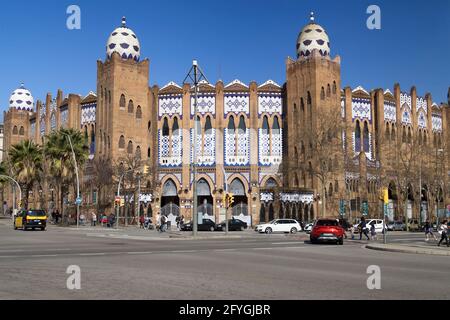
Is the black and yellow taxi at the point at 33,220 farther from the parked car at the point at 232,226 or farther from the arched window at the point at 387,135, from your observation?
the arched window at the point at 387,135

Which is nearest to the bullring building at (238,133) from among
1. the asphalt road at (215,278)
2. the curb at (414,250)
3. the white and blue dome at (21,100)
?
the white and blue dome at (21,100)

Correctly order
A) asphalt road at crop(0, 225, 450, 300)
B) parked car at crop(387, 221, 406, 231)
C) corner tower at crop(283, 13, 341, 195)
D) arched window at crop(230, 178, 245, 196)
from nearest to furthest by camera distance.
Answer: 1. asphalt road at crop(0, 225, 450, 300)
2. parked car at crop(387, 221, 406, 231)
3. corner tower at crop(283, 13, 341, 195)
4. arched window at crop(230, 178, 245, 196)

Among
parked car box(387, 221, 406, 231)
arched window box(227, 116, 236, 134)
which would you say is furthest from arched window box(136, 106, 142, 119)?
parked car box(387, 221, 406, 231)

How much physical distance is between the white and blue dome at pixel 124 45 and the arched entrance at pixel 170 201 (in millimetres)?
15183

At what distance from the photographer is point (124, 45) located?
207 ft

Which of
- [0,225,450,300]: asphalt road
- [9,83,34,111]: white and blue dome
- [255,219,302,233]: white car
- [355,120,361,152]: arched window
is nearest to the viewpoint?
[0,225,450,300]: asphalt road

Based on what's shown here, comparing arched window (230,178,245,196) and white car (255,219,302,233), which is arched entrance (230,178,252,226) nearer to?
arched window (230,178,245,196)

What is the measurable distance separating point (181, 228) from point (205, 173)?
571 inches

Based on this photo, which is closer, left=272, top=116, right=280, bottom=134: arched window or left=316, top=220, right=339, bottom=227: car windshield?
left=316, top=220, right=339, bottom=227: car windshield

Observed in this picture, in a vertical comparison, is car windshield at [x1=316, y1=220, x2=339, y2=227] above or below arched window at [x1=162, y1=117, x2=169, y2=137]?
below

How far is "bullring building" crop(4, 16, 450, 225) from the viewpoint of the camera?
59844 mm

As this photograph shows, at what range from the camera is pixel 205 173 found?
6266 centimetres
